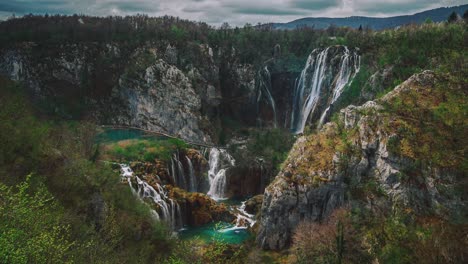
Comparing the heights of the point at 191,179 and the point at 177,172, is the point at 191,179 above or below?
below

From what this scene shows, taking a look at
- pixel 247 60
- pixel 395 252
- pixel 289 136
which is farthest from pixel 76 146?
pixel 247 60

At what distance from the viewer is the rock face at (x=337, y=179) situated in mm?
36188

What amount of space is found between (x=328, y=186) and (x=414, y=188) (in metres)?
7.94

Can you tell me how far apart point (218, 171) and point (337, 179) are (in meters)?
28.4

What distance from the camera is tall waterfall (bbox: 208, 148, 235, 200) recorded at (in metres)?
62.2

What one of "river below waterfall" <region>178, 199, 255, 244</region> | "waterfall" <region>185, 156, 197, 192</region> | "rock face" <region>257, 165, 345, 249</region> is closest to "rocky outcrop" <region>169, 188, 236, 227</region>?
"river below waterfall" <region>178, 199, 255, 244</region>

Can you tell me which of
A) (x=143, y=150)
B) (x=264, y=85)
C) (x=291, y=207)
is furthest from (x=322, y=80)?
(x=291, y=207)

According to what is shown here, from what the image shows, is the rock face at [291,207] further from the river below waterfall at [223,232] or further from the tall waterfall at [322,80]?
the tall waterfall at [322,80]

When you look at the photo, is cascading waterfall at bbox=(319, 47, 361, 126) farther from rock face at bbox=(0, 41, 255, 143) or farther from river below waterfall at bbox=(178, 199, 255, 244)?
river below waterfall at bbox=(178, 199, 255, 244)

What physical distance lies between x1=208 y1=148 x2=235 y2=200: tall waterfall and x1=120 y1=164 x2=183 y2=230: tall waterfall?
12.6m

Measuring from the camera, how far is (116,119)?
317ft

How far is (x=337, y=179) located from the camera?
39719 mm

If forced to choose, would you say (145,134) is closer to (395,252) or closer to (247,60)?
(247,60)

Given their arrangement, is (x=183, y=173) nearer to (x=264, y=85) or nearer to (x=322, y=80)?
(x=322, y=80)
